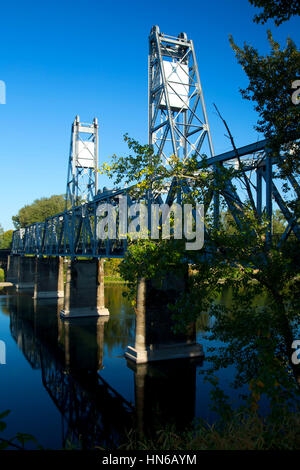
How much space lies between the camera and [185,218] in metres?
12.0

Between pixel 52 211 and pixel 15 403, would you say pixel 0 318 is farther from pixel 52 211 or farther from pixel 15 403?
pixel 52 211

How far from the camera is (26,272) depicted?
248 feet

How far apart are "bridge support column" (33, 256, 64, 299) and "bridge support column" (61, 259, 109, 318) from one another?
54.7 ft

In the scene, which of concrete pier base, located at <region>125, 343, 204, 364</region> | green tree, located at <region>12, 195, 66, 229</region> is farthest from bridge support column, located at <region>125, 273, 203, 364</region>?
green tree, located at <region>12, 195, 66, 229</region>

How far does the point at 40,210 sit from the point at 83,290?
73.0 meters

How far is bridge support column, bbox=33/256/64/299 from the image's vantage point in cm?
5800

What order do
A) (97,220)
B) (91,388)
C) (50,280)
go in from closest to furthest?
(91,388) → (97,220) → (50,280)

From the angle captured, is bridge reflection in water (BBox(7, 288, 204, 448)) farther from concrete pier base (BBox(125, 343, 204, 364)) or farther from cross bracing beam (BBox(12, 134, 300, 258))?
cross bracing beam (BBox(12, 134, 300, 258))

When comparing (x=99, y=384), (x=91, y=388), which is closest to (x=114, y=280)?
(x=99, y=384)

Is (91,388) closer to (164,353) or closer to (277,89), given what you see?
(164,353)
